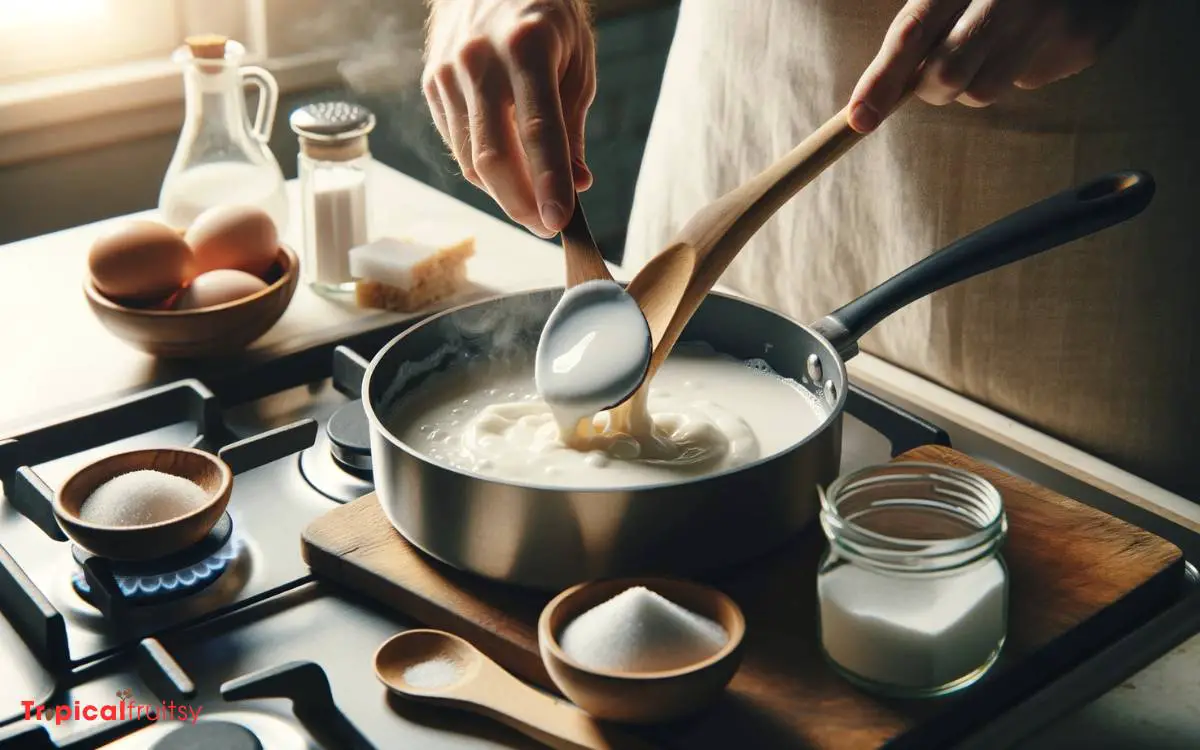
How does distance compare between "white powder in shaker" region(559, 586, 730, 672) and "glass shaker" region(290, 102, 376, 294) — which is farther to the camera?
"glass shaker" region(290, 102, 376, 294)

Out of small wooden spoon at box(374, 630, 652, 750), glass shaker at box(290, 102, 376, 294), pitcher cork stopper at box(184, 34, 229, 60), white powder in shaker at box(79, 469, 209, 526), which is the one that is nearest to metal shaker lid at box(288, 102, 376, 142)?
glass shaker at box(290, 102, 376, 294)

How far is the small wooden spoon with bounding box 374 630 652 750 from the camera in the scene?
73 cm

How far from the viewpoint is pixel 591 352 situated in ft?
3.05

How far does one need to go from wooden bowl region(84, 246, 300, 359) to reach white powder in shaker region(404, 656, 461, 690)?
21.4 inches

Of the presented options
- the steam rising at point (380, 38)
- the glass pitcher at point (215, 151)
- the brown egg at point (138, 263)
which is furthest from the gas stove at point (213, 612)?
the steam rising at point (380, 38)

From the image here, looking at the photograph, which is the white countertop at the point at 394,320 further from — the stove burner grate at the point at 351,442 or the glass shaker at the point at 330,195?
the stove burner grate at the point at 351,442

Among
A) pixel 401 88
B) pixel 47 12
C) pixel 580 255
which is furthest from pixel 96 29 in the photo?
pixel 580 255

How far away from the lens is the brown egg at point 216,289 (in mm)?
1241

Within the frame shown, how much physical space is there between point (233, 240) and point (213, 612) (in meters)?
0.53

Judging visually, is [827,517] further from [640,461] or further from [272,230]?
[272,230]

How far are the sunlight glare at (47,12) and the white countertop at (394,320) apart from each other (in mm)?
796

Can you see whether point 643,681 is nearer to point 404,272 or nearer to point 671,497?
point 671,497

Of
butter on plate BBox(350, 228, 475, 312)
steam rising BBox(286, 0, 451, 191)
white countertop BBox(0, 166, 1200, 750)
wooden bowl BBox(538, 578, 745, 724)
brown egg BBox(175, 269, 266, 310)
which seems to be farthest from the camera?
steam rising BBox(286, 0, 451, 191)

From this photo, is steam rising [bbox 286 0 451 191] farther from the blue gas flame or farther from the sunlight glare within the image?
the blue gas flame
